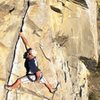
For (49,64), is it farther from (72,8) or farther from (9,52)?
(72,8)

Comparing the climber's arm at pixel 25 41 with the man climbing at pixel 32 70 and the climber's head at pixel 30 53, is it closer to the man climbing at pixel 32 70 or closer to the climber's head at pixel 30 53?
the man climbing at pixel 32 70

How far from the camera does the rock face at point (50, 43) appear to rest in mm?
16875

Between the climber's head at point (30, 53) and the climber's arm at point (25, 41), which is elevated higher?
the climber's arm at point (25, 41)

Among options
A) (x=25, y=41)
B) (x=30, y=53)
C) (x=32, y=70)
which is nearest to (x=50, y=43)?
(x=25, y=41)

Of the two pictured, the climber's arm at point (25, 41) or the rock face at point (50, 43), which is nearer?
the rock face at point (50, 43)

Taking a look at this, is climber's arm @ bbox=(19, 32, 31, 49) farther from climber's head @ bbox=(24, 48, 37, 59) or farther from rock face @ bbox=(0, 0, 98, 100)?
climber's head @ bbox=(24, 48, 37, 59)

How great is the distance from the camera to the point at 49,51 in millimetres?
18266

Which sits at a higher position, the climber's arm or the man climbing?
the climber's arm

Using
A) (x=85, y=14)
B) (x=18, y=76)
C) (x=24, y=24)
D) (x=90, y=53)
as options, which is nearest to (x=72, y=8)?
(x=85, y=14)

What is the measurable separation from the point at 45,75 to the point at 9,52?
181 centimetres

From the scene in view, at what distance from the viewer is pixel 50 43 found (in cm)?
1861

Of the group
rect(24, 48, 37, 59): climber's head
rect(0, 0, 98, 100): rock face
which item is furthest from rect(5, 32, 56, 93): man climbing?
rect(0, 0, 98, 100): rock face

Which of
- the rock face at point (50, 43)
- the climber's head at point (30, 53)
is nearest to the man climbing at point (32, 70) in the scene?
the climber's head at point (30, 53)

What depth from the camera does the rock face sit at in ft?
55.4
